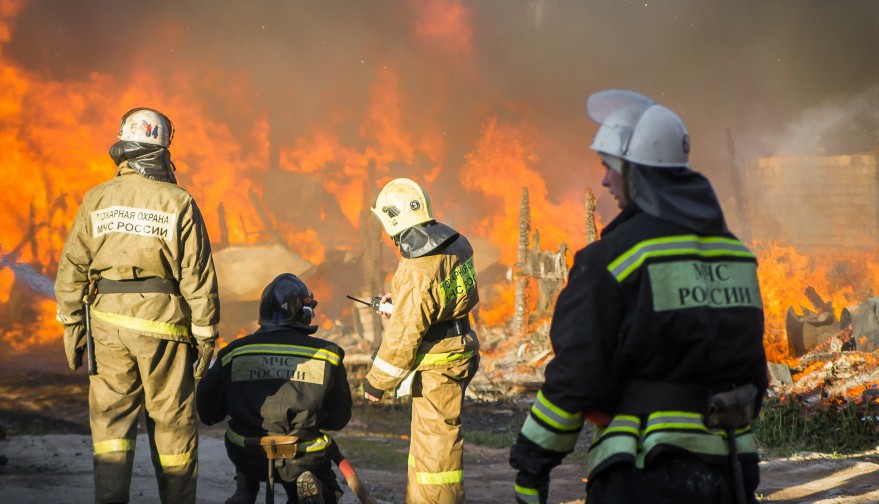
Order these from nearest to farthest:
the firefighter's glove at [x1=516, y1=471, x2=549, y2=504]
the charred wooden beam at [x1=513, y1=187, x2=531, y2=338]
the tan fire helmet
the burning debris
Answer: the firefighter's glove at [x1=516, y1=471, x2=549, y2=504], the tan fire helmet, the burning debris, the charred wooden beam at [x1=513, y1=187, x2=531, y2=338]

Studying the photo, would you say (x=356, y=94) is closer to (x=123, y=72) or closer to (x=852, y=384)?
(x=123, y=72)

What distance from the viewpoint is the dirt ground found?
558 cm

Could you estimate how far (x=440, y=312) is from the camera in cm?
437

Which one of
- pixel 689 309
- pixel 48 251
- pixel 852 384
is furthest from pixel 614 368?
pixel 48 251

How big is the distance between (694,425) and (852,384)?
28.5 feet

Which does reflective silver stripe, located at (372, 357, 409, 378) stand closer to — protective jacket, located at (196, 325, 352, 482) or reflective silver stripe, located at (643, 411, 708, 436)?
protective jacket, located at (196, 325, 352, 482)

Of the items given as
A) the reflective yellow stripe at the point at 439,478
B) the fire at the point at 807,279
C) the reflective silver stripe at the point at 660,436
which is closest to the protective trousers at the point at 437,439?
the reflective yellow stripe at the point at 439,478

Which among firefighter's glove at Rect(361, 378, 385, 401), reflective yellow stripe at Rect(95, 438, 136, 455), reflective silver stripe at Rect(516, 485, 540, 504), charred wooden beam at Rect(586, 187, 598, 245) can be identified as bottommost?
reflective yellow stripe at Rect(95, 438, 136, 455)

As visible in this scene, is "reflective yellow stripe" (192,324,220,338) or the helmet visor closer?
the helmet visor

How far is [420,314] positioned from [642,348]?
225 cm

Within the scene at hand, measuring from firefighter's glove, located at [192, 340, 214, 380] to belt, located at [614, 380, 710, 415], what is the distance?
2.66 metres

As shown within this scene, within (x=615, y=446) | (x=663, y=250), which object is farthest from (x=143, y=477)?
(x=663, y=250)

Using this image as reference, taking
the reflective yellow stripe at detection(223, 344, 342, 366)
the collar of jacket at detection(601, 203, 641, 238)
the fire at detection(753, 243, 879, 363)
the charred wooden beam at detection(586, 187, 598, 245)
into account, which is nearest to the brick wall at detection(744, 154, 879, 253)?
the fire at detection(753, 243, 879, 363)

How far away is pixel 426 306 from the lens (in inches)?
169
